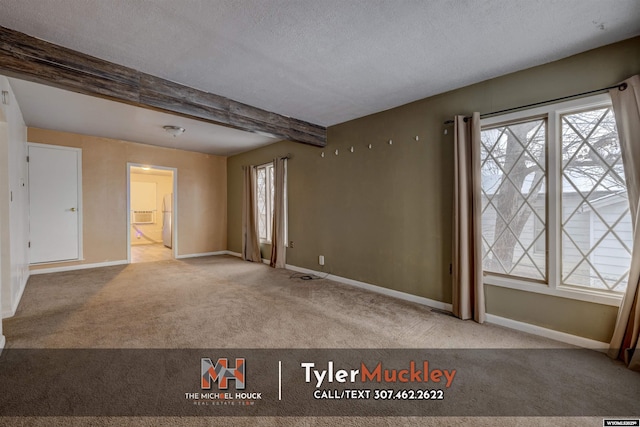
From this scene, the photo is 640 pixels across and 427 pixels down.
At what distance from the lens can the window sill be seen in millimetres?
2162

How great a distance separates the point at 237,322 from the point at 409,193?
7.78 ft

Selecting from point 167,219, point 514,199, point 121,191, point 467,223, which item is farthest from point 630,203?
point 167,219

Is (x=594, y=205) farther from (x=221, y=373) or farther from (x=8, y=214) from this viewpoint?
(x=8, y=214)

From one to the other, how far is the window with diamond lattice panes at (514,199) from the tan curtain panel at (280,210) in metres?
3.16

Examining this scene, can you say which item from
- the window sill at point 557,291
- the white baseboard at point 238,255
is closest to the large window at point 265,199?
the white baseboard at point 238,255

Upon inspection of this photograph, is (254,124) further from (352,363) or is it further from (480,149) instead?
(352,363)

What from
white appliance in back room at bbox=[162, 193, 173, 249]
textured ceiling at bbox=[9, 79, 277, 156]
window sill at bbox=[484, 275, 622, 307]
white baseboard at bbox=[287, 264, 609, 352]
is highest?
A: textured ceiling at bbox=[9, 79, 277, 156]

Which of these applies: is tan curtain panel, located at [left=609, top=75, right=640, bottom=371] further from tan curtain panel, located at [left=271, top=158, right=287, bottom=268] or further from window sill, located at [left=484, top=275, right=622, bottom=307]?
tan curtain panel, located at [left=271, top=158, right=287, bottom=268]

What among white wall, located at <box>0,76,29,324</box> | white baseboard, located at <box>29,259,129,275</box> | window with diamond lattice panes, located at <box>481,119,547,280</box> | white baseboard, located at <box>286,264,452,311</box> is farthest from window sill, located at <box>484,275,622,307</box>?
white baseboard, located at <box>29,259,129,275</box>

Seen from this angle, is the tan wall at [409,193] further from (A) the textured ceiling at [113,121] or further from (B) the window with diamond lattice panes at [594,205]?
(A) the textured ceiling at [113,121]

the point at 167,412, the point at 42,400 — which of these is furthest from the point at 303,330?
the point at 42,400

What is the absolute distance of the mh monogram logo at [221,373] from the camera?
1.79 m

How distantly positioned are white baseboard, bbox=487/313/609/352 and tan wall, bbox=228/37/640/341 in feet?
0.13

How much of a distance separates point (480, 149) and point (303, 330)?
2426 millimetres
